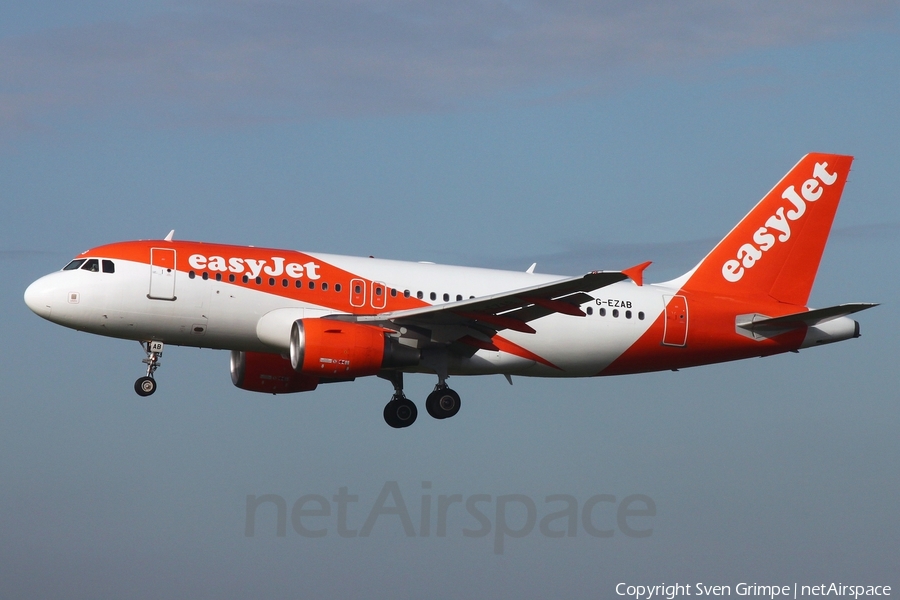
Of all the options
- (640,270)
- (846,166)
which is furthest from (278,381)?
(846,166)

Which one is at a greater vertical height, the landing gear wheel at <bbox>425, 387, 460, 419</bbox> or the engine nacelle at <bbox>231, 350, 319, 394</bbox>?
the engine nacelle at <bbox>231, 350, 319, 394</bbox>

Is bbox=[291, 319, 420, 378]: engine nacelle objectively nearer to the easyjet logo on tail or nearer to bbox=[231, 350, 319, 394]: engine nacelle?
bbox=[231, 350, 319, 394]: engine nacelle

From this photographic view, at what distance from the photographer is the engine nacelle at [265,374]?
134 ft

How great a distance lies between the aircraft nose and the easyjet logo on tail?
66.7 feet

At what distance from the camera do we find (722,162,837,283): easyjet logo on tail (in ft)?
137

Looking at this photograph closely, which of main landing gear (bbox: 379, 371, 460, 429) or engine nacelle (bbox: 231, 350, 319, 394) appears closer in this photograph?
main landing gear (bbox: 379, 371, 460, 429)

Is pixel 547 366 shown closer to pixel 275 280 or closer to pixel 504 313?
pixel 504 313

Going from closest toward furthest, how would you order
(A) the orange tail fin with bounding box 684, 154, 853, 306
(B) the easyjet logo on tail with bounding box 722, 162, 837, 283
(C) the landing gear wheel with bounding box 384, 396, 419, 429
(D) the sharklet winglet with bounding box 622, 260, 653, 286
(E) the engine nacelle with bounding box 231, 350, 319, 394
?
1. (D) the sharklet winglet with bounding box 622, 260, 653, 286
2. (C) the landing gear wheel with bounding box 384, 396, 419, 429
3. (E) the engine nacelle with bounding box 231, 350, 319, 394
4. (A) the orange tail fin with bounding box 684, 154, 853, 306
5. (B) the easyjet logo on tail with bounding box 722, 162, 837, 283

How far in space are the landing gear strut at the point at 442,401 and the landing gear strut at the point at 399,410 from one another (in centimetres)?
124

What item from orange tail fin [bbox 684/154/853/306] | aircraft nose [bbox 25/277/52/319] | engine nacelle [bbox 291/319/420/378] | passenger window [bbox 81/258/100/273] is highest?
orange tail fin [bbox 684/154/853/306]

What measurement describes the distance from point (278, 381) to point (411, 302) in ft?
20.4

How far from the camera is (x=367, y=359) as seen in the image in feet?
116

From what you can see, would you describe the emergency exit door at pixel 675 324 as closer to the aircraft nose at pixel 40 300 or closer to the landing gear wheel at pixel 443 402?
the landing gear wheel at pixel 443 402

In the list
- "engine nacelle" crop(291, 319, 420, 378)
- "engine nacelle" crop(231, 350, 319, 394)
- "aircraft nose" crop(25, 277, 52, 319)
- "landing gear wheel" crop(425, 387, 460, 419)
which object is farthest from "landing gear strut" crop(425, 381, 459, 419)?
"aircraft nose" crop(25, 277, 52, 319)
